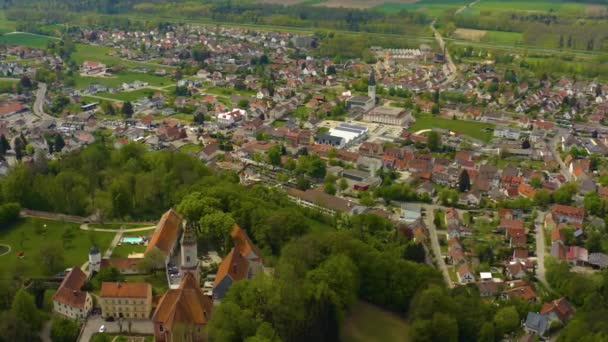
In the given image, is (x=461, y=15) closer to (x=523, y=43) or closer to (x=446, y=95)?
(x=523, y=43)

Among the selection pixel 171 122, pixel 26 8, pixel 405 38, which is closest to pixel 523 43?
pixel 405 38

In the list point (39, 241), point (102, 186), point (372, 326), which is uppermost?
point (102, 186)

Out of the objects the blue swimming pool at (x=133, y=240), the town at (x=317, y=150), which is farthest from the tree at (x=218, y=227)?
the blue swimming pool at (x=133, y=240)

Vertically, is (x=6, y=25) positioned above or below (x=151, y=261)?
above

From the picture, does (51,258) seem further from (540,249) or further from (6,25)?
(6,25)

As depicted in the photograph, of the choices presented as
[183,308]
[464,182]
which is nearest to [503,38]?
[464,182]

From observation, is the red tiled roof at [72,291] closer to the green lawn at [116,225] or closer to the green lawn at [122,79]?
the green lawn at [116,225]

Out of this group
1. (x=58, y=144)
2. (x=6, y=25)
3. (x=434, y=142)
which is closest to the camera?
(x=58, y=144)

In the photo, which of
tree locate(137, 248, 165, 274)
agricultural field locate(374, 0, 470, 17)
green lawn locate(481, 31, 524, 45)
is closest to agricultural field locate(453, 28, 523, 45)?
green lawn locate(481, 31, 524, 45)
